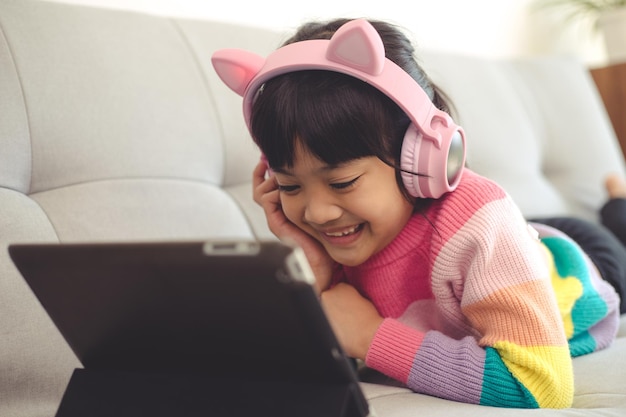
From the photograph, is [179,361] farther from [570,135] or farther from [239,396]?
[570,135]

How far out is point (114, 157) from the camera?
1159 millimetres

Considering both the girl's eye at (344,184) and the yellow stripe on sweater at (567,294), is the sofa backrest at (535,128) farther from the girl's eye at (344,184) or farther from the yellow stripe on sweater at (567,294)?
the girl's eye at (344,184)

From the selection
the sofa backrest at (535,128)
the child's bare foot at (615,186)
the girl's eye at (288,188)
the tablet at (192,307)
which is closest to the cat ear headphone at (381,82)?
the girl's eye at (288,188)

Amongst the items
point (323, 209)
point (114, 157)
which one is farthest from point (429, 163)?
point (114, 157)

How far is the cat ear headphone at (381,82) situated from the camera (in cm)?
82

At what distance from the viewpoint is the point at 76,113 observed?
1.13 metres

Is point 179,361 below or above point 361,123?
below

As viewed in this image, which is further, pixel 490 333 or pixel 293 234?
pixel 293 234

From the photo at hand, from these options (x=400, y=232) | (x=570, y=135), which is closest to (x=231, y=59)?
(x=400, y=232)

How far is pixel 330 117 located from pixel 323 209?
0.12m

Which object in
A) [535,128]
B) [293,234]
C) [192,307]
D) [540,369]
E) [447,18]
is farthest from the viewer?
[447,18]

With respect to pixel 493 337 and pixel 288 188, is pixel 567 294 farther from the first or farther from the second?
pixel 288 188

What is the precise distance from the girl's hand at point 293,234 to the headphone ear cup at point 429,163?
23 cm

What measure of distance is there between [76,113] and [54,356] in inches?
15.7
